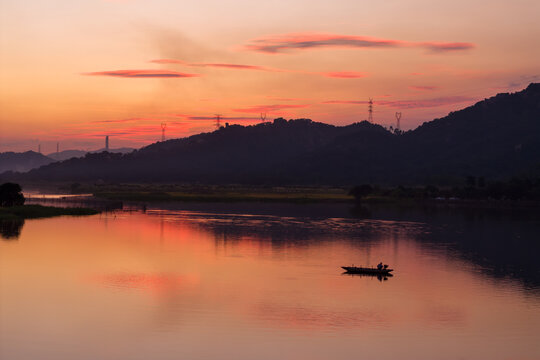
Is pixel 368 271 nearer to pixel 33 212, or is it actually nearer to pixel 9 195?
pixel 33 212

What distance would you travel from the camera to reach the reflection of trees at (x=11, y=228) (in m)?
89.3

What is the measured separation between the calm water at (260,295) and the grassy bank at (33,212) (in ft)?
32.9

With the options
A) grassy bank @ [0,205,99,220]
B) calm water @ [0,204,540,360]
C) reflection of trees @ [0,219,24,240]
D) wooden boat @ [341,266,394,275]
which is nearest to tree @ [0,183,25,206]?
grassy bank @ [0,205,99,220]

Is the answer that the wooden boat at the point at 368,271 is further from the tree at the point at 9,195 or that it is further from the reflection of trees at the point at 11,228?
the tree at the point at 9,195

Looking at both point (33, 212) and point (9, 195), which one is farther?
point (9, 195)

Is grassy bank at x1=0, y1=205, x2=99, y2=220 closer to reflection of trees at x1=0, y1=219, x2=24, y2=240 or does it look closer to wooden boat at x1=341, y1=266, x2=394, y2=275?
reflection of trees at x1=0, y1=219, x2=24, y2=240

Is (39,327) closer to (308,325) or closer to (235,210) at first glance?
(308,325)

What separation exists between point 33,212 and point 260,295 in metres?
78.7

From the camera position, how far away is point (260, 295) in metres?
54.0

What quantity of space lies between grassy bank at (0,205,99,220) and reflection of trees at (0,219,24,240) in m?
1.83

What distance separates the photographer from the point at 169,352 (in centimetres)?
3797

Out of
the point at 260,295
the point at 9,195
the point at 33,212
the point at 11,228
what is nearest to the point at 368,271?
the point at 260,295

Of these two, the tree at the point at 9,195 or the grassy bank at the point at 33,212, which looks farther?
the tree at the point at 9,195

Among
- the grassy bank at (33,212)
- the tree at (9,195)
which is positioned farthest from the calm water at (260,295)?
the tree at (9,195)
